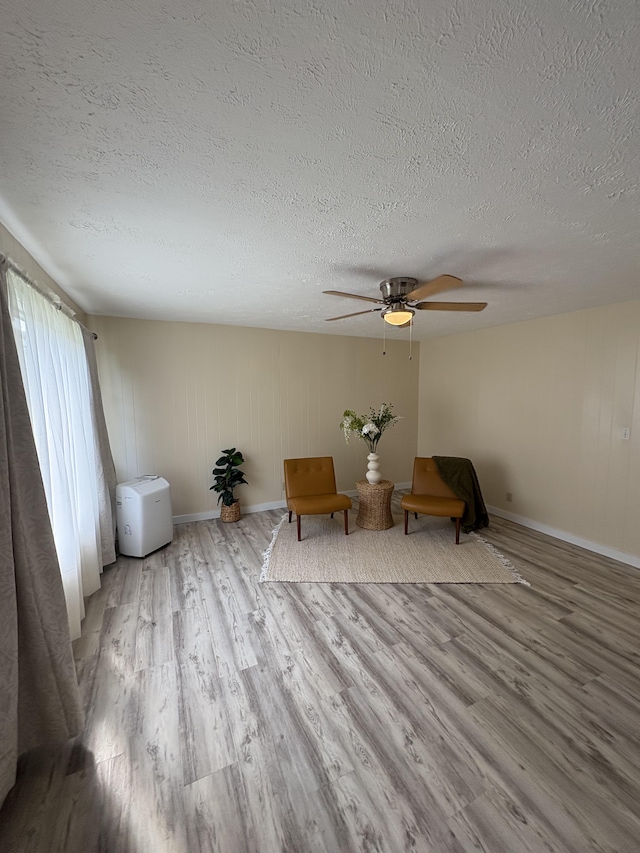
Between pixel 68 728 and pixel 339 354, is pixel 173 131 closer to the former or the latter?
pixel 68 728

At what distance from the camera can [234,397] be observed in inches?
162

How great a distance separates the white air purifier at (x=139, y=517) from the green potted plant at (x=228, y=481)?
31.3 inches

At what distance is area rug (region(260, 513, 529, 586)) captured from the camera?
275cm

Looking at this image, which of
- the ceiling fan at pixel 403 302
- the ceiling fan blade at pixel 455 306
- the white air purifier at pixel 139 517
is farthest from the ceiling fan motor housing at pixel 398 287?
the white air purifier at pixel 139 517

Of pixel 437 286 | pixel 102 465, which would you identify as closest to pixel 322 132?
pixel 437 286

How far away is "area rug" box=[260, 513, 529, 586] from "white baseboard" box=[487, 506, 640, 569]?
78 cm

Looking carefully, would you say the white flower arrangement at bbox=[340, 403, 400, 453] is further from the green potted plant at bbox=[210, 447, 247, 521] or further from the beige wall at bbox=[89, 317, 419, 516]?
the green potted plant at bbox=[210, 447, 247, 521]

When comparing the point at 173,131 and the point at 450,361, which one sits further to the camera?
the point at 450,361

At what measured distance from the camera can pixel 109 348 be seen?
3.56m

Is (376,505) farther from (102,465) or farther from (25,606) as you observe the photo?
(25,606)

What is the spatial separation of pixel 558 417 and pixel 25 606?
4.39m

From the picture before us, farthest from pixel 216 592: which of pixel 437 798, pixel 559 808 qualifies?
pixel 559 808

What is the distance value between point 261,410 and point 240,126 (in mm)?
3365

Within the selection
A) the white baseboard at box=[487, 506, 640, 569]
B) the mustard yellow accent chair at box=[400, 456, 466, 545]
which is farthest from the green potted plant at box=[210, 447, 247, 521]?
the white baseboard at box=[487, 506, 640, 569]
